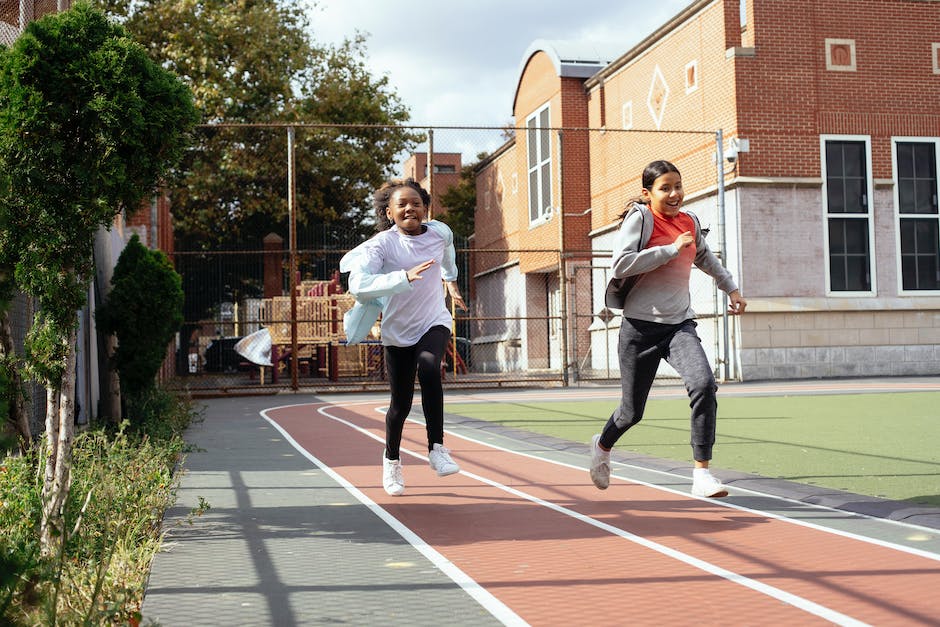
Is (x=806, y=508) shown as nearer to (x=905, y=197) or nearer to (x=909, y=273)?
(x=909, y=273)

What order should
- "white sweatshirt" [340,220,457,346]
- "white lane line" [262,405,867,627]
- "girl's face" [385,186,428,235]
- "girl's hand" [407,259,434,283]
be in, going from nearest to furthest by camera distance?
"white lane line" [262,405,867,627], "girl's hand" [407,259,434,283], "white sweatshirt" [340,220,457,346], "girl's face" [385,186,428,235]

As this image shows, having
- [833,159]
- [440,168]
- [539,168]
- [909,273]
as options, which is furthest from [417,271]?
[440,168]

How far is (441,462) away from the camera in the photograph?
707 cm

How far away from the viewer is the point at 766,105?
74.4 feet

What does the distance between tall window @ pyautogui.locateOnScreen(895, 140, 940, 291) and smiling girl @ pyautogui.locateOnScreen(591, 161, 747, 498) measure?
1860cm

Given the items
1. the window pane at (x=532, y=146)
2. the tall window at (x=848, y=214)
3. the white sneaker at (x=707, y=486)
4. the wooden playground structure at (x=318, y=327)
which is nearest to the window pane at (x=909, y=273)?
the tall window at (x=848, y=214)

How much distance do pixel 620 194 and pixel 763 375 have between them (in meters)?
7.63

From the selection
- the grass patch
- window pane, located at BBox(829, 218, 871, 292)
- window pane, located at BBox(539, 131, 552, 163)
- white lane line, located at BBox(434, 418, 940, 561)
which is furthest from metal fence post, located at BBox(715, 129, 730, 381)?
the grass patch

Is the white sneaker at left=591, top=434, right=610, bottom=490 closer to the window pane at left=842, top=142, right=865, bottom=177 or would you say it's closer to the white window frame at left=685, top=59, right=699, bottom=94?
the window pane at left=842, top=142, right=865, bottom=177

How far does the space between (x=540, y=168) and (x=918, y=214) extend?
1135 cm

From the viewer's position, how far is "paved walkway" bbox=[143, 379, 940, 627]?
4215mm

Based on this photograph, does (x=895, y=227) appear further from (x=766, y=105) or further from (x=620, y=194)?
(x=620, y=194)

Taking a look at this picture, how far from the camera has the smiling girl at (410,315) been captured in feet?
23.0

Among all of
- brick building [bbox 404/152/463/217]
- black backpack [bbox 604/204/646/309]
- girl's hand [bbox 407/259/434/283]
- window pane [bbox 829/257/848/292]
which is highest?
brick building [bbox 404/152/463/217]
